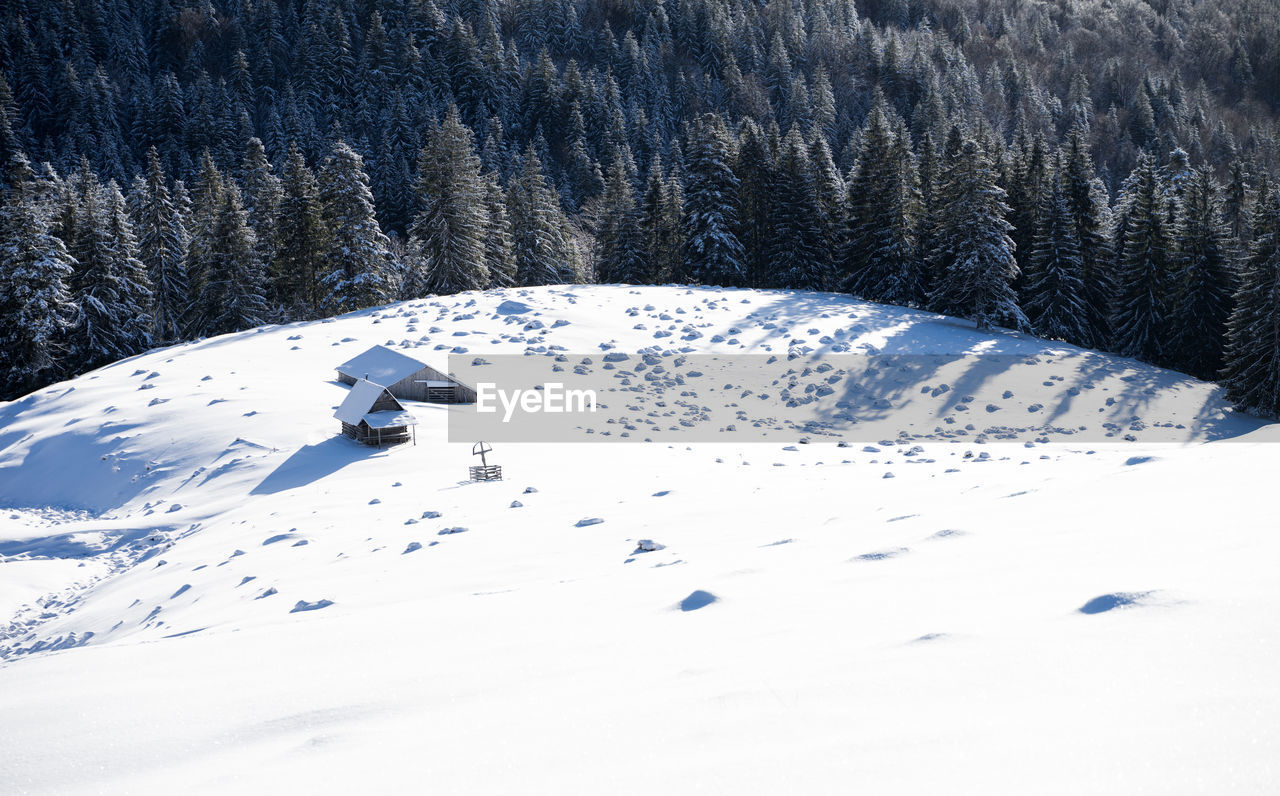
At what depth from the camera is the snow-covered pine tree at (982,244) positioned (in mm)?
37219

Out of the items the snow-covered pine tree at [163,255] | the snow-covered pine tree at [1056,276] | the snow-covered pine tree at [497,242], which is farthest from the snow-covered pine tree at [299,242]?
the snow-covered pine tree at [1056,276]

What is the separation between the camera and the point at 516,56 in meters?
129

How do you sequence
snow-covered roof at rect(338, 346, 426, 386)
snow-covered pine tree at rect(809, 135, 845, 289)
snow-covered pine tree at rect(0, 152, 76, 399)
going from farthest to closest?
snow-covered pine tree at rect(809, 135, 845, 289), snow-covered pine tree at rect(0, 152, 76, 399), snow-covered roof at rect(338, 346, 426, 386)

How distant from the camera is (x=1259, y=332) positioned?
30.9 meters

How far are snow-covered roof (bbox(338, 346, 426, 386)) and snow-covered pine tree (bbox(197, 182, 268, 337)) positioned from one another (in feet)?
73.2

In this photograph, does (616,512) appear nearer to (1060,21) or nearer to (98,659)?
(98,659)

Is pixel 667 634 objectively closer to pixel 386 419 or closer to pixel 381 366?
pixel 386 419

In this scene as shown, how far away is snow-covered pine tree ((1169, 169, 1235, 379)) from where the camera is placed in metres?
37.0

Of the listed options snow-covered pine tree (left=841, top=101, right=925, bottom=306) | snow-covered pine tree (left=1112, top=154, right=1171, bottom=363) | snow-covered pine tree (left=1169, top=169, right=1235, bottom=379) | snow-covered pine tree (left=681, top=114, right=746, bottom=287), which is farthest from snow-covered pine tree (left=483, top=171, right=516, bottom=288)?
snow-covered pine tree (left=1169, top=169, right=1235, bottom=379)

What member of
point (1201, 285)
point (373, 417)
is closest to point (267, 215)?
point (373, 417)

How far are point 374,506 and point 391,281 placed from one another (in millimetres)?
32252

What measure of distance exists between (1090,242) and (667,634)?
143ft

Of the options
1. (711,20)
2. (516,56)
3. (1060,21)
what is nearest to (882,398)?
(516,56)

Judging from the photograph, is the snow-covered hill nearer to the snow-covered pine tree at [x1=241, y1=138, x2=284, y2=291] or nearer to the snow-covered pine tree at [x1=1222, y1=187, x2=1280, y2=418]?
the snow-covered pine tree at [x1=1222, y1=187, x2=1280, y2=418]
